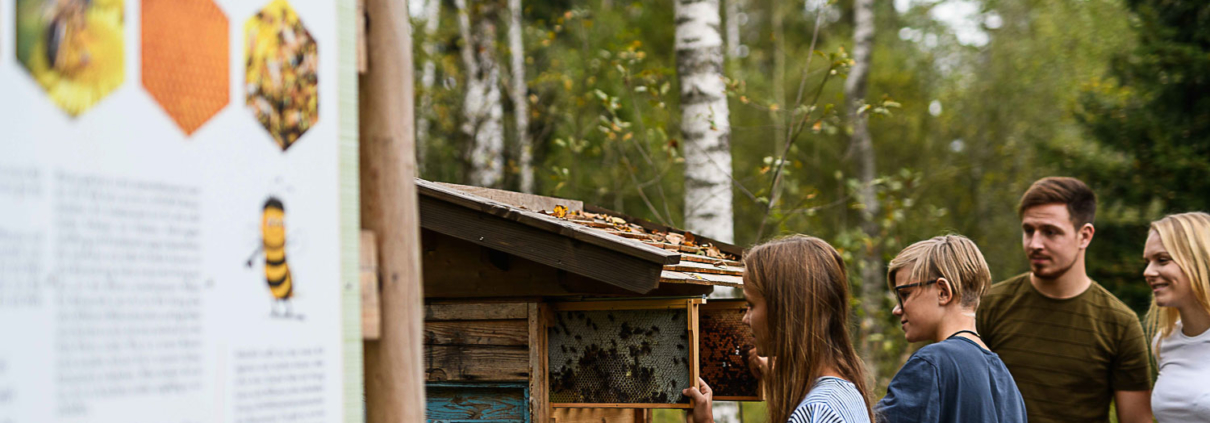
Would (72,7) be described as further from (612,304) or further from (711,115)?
(711,115)

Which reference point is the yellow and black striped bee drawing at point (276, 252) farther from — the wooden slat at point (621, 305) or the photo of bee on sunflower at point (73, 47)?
the wooden slat at point (621, 305)

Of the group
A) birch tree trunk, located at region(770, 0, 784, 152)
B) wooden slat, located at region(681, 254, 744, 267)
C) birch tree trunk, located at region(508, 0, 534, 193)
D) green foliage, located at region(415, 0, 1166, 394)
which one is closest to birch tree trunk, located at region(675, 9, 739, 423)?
green foliage, located at region(415, 0, 1166, 394)

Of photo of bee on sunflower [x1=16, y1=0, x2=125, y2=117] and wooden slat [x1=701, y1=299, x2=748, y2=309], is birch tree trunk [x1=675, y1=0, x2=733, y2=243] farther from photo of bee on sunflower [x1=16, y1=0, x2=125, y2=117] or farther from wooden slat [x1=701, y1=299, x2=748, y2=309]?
photo of bee on sunflower [x1=16, y1=0, x2=125, y2=117]

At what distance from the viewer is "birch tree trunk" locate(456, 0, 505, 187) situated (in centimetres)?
1030

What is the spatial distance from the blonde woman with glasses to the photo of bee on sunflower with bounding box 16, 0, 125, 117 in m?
2.48

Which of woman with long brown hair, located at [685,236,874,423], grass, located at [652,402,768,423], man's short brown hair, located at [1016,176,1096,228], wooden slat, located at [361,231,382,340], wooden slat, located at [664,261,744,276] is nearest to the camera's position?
wooden slat, located at [361,231,382,340]

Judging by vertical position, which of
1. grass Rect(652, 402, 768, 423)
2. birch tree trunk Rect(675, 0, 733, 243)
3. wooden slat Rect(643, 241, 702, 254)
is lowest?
grass Rect(652, 402, 768, 423)

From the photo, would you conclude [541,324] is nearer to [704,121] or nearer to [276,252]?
[276,252]

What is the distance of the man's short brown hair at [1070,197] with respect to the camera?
423cm

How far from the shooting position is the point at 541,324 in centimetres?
360

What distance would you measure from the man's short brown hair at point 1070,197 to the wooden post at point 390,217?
332 cm

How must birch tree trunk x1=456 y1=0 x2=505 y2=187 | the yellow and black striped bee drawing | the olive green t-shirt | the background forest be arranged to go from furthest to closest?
1. birch tree trunk x1=456 y1=0 x2=505 y2=187
2. the background forest
3. the olive green t-shirt
4. the yellow and black striped bee drawing

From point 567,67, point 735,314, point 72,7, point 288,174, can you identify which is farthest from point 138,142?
point 567,67

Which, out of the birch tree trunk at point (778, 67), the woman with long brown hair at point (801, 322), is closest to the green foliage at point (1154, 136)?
the birch tree trunk at point (778, 67)
